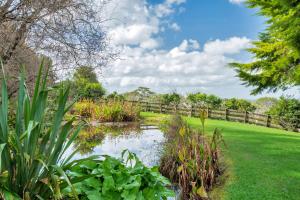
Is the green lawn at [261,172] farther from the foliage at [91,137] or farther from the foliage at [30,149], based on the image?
the foliage at [91,137]

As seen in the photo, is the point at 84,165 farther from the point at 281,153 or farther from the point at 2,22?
the point at 281,153

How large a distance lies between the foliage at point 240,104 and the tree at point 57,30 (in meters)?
16.6

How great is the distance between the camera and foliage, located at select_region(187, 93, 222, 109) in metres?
21.7

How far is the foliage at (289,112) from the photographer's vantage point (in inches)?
628

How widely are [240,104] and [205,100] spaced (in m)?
2.55

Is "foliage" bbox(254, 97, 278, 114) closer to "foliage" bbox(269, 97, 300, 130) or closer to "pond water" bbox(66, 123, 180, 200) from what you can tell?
"foliage" bbox(269, 97, 300, 130)

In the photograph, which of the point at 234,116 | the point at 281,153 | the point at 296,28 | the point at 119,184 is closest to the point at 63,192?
the point at 119,184

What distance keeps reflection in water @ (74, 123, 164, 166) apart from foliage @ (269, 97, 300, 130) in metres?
8.54

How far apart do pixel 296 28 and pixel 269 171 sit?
5.48 metres

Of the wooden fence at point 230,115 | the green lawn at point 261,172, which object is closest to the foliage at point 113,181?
the green lawn at point 261,172

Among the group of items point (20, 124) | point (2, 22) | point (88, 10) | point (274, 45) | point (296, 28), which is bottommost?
point (20, 124)

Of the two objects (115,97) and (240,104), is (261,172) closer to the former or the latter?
(240,104)

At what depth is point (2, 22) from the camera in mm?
4816

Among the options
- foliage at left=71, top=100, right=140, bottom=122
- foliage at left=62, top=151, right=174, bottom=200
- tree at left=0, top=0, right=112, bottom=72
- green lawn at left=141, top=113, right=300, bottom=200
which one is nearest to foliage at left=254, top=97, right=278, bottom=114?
foliage at left=71, top=100, right=140, bottom=122
